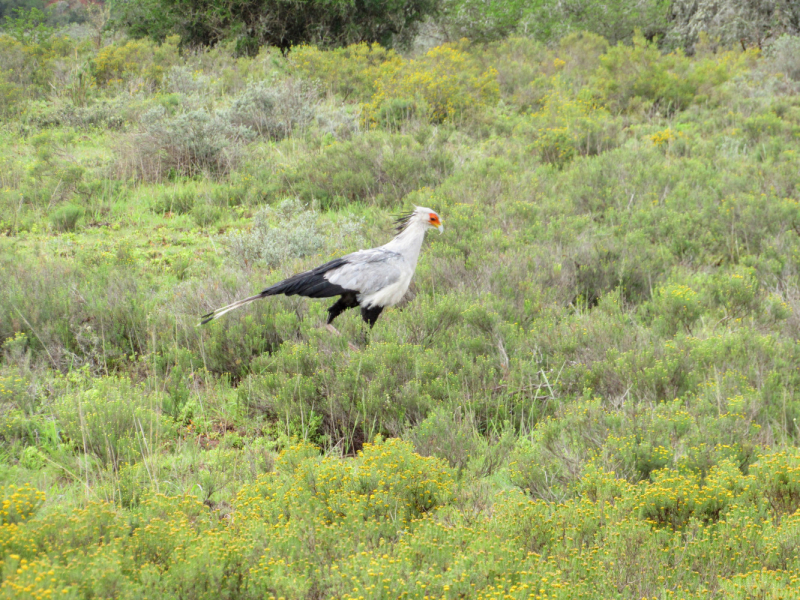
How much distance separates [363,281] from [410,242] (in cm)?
55

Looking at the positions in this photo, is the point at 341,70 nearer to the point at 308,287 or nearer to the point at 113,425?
the point at 308,287

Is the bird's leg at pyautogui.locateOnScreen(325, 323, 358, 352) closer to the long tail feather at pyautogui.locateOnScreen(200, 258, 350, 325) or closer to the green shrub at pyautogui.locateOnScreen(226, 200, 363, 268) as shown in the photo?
the long tail feather at pyautogui.locateOnScreen(200, 258, 350, 325)

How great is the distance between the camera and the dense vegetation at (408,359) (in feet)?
8.60

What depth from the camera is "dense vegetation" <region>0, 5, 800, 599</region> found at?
8.60ft

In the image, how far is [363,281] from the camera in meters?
4.82

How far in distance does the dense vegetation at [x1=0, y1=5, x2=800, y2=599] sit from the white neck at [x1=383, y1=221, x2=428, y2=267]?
0.48m

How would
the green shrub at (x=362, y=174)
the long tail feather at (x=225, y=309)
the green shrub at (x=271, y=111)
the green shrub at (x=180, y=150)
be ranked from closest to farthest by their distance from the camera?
the long tail feather at (x=225, y=309), the green shrub at (x=362, y=174), the green shrub at (x=180, y=150), the green shrub at (x=271, y=111)

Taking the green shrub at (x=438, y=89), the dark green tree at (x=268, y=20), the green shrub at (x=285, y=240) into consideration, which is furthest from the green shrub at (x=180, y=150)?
the dark green tree at (x=268, y=20)

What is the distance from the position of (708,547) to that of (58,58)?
629 inches

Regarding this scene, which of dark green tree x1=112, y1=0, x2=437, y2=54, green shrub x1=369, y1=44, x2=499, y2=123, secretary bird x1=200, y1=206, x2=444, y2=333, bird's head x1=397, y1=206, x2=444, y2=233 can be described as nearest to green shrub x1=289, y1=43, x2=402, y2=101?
green shrub x1=369, y1=44, x2=499, y2=123

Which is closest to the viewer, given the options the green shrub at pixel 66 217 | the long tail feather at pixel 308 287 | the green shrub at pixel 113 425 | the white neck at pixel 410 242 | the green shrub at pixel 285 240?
the green shrub at pixel 113 425

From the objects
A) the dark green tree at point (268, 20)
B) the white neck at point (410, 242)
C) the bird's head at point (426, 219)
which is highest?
the dark green tree at point (268, 20)

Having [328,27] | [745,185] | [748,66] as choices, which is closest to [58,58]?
[328,27]

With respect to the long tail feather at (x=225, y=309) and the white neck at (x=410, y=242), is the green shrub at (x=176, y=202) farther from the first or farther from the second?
the white neck at (x=410, y=242)
